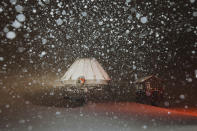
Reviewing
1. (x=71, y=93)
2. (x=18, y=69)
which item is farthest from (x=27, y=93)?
(x=71, y=93)

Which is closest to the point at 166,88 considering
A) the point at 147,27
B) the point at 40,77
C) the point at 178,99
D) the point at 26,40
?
the point at 178,99

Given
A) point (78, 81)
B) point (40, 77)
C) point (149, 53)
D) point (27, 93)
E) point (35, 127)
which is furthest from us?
point (149, 53)

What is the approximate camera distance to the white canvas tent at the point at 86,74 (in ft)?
22.8

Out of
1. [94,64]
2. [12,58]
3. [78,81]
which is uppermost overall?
[12,58]

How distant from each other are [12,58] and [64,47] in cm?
380

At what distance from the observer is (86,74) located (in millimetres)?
7086

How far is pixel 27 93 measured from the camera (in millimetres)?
11797

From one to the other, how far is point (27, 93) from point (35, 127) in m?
7.88

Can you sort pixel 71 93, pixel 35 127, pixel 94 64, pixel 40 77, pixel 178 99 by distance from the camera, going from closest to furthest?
pixel 35 127
pixel 94 64
pixel 71 93
pixel 40 77
pixel 178 99

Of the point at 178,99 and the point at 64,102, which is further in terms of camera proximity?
the point at 178,99

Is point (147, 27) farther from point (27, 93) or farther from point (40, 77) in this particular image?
point (27, 93)

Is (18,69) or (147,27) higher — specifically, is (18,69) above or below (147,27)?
below

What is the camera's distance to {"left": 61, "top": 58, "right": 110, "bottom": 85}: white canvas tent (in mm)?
6953

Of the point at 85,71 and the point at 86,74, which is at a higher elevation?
the point at 85,71
